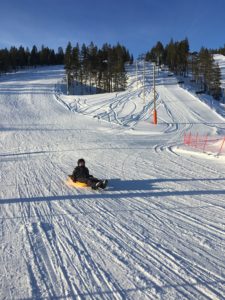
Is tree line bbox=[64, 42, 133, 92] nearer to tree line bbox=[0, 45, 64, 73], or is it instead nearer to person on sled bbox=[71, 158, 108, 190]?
tree line bbox=[0, 45, 64, 73]

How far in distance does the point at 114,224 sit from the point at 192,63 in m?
87.0

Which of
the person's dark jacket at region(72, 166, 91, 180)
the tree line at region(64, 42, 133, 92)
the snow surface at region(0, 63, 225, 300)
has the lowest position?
the snow surface at region(0, 63, 225, 300)

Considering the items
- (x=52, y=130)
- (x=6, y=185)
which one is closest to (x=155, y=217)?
(x=6, y=185)

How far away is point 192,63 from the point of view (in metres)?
88.6

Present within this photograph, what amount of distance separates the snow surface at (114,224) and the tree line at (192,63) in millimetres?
55067

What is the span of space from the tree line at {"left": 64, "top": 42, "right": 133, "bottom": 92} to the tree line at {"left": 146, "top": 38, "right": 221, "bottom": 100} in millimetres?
17407

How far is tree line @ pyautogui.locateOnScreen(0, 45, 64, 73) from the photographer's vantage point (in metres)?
97.9

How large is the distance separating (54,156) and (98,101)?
93.3ft

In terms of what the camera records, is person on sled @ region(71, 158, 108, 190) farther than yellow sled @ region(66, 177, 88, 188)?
No

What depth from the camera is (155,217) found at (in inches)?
314

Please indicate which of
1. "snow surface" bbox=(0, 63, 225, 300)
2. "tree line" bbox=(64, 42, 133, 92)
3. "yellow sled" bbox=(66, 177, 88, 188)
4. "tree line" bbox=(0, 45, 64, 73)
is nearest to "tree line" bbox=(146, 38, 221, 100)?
"tree line" bbox=(64, 42, 133, 92)

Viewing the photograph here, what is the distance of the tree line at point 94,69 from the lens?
70250mm

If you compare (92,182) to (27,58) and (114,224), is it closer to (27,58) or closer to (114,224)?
(114,224)

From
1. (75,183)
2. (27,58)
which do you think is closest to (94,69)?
(27,58)
